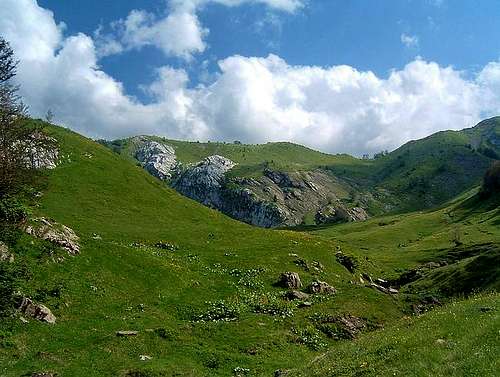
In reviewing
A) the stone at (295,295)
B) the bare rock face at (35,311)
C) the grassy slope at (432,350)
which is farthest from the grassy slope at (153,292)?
the grassy slope at (432,350)

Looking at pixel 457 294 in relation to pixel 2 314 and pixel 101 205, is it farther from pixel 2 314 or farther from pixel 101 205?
pixel 101 205

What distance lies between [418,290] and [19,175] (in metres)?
53.5

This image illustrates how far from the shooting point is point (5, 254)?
4369 centimetres

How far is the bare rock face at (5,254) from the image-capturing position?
43.1 meters

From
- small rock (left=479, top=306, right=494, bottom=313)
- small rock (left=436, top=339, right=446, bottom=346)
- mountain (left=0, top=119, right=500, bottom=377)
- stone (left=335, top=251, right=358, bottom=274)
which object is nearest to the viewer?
small rock (left=436, top=339, right=446, bottom=346)

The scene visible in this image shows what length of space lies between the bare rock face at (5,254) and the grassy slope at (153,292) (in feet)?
4.86

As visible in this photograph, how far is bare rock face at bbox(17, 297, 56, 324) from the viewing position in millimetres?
38031

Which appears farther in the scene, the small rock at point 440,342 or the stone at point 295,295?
the stone at point 295,295

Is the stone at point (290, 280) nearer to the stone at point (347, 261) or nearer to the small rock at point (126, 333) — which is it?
the stone at point (347, 261)

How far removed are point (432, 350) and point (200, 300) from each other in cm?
3323

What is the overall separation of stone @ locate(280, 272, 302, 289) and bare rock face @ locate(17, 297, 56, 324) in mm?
30132

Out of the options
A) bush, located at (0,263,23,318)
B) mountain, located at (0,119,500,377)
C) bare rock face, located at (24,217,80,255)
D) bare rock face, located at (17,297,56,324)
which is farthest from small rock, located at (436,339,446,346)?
bare rock face, located at (24,217,80,255)

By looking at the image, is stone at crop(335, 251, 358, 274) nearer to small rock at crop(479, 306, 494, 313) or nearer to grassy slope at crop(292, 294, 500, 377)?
grassy slope at crop(292, 294, 500, 377)

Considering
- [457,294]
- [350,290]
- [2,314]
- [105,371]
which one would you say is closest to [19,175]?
[2,314]
